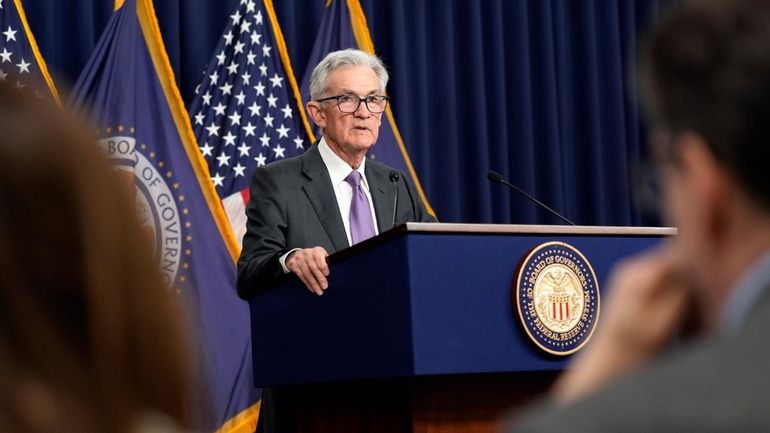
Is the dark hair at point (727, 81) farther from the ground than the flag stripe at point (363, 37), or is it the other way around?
the flag stripe at point (363, 37)

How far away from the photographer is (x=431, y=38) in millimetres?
7203

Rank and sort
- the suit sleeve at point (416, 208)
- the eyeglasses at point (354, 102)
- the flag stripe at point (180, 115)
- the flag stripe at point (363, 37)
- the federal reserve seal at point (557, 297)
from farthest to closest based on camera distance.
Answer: the flag stripe at point (363, 37)
the flag stripe at point (180, 115)
the eyeglasses at point (354, 102)
the suit sleeve at point (416, 208)
the federal reserve seal at point (557, 297)

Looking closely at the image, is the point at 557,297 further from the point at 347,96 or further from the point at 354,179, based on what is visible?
the point at 347,96

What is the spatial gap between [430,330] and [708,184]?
242 centimetres

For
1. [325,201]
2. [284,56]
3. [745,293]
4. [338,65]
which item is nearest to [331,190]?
[325,201]

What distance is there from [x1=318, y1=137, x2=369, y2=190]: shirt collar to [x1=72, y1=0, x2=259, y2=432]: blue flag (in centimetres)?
167

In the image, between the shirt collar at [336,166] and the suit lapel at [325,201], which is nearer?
the suit lapel at [325,201]

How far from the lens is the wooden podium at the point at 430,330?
10.3ft

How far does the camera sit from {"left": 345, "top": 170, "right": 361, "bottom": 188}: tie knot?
4.29 metres

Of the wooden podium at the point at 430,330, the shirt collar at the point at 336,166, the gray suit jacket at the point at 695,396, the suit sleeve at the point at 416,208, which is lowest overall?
the wooden podium at the point at 430,330

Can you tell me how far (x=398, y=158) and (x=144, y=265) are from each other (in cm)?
588

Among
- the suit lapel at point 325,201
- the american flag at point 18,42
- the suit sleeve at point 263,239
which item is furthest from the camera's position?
the american flag at point 18,42

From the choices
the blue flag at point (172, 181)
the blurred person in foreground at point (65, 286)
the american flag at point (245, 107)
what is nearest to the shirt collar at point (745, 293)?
the blurred person in foreground at point (65, 286)

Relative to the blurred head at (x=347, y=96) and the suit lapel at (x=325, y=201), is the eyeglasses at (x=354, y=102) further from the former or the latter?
the suit lapel at (x=325, y=201)
